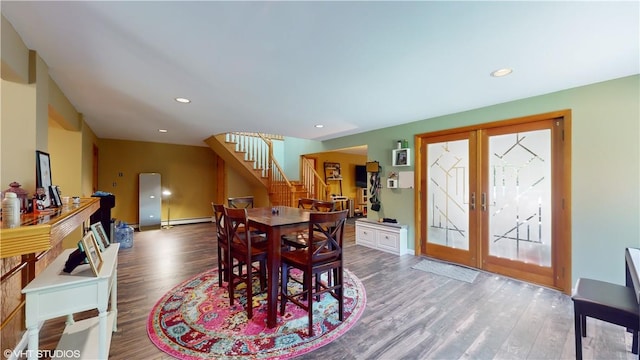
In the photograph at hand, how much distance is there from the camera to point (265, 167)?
7031 millimetres

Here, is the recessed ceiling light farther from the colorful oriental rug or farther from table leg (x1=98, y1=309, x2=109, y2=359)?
table leg (x1=98, y1=309, x2=109, y2=359)

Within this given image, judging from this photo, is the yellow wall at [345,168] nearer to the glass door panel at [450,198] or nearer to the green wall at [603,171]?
the glass door panel at [450,198]

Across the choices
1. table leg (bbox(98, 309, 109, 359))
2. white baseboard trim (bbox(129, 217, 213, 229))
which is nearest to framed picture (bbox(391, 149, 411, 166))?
table leg (bbox(98, 309, 109, 359))

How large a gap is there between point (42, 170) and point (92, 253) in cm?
107

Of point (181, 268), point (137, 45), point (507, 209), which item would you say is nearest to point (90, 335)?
point (181, 268)

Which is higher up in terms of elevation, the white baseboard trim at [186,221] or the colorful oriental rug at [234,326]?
the white baseboard trim at [186,221]

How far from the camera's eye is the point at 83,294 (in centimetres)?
144

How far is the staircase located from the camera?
245 inches

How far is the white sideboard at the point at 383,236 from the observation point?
14.1 ft

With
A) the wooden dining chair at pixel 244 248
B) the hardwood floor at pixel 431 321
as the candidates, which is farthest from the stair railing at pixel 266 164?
the wooden dining chair at pixel 244 248

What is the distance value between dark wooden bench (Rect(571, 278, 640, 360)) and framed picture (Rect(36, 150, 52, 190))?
4.06m

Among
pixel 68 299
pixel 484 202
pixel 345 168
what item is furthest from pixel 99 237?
pixel 345 168

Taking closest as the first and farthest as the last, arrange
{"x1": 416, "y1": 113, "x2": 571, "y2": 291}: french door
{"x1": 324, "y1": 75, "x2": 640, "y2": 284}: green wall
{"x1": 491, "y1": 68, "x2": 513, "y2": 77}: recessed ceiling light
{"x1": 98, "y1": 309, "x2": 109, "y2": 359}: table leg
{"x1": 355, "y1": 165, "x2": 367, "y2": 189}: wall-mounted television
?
{"x1": 98, "y1": 309, "x2": 109, "y2": 359}: table leg
{"x1": 491, "y1": 68, "x2": 513, "y2": 77}: recessed ceiling light
{"x1": 324, "y1": 75, "x2": 640, "y2": 284}: green wall
{"x1": 416, "y1": 113, "x2": 571, "y2": 291}: french door
{"x1": 355, "y1": 165, "x2": 367, "y2": 189}: wall-mounted television

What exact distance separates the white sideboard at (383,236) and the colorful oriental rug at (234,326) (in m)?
1.66
